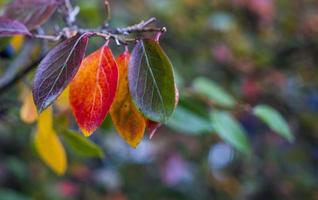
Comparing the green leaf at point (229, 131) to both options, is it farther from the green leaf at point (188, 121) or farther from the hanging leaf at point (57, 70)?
the hanging leaf at point (57, 70)

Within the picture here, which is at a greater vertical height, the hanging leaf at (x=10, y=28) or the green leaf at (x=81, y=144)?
the hanging leaf at (x=10, y=28)

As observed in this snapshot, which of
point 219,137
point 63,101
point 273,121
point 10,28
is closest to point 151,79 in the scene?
point 10,28

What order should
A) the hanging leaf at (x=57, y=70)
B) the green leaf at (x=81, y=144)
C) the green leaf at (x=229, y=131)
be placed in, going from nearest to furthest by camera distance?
the hanging leaf at (x=57, y=70)
the green leaf at (x=81, y=144)
the green leaf at (x=229, y=131)

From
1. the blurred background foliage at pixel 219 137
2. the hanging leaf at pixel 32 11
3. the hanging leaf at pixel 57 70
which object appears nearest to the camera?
the hanging leaf at pixel 57 70

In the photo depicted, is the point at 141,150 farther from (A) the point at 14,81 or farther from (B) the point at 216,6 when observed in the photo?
(A) the point at 14,81

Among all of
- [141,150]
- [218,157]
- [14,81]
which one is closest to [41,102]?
[14,81]

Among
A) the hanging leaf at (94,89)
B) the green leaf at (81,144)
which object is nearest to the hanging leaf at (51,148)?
the green leaf at (81,144)
